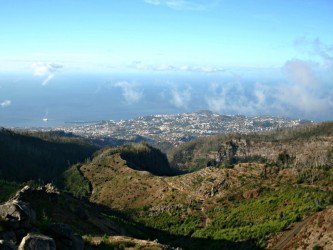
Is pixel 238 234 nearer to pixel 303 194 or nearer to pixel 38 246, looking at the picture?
pixel 303 194

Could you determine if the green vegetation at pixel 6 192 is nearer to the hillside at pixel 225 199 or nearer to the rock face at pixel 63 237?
the hillside at pixel 225 199

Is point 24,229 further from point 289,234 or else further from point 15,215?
point 289,234

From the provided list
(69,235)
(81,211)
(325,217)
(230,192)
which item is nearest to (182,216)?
(230,192)

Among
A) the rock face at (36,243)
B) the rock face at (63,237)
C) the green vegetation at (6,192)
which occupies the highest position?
the rock face at (36,243)

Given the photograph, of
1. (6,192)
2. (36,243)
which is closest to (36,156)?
(6,192)

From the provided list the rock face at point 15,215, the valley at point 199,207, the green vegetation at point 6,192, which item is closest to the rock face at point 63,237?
the valley at point 199,207

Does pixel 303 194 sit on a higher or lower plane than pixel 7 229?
lower
